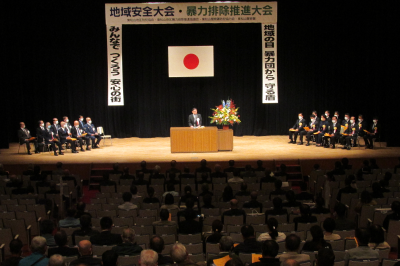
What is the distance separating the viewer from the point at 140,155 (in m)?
13.3

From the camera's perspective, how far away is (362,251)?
4684mm

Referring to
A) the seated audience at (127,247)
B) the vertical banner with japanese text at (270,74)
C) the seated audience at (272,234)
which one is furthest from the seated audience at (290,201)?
the vertical banner with japanese text at (270,74)

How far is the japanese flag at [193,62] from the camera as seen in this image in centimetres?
1741

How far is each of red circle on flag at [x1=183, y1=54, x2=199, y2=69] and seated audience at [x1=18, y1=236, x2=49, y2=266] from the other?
1351cm

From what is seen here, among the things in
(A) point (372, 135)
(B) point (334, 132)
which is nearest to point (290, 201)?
(B) point (334, 132)

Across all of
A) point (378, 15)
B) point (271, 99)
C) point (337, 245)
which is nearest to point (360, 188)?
point (337, 245)

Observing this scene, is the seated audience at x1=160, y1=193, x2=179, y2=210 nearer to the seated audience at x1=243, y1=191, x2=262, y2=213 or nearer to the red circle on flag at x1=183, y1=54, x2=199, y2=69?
the seated audience at x1=243, y1=191, x2=262, y2=213

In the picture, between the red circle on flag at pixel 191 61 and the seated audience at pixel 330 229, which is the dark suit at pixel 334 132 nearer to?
the red circle on flag at pixel 191 61

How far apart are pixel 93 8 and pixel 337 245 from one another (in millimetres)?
14930

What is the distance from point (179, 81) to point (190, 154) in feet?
19.1

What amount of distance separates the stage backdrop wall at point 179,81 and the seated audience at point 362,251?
42.2 feet

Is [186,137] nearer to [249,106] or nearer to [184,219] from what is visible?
[249,106]

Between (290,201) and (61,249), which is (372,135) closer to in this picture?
(290,201)

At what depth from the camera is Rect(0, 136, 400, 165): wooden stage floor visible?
1237 cm
